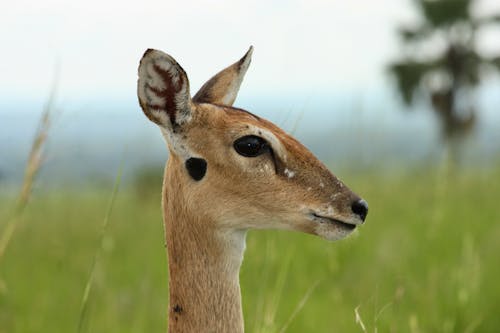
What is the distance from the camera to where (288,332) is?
5.22 m

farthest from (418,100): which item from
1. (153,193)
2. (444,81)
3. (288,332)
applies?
(288,332)

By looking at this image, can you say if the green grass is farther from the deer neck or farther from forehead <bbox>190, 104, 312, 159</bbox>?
forehead <bbox>190, 104, 312, 159</bbox>

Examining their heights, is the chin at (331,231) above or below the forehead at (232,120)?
below

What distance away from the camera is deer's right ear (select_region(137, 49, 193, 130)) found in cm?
274

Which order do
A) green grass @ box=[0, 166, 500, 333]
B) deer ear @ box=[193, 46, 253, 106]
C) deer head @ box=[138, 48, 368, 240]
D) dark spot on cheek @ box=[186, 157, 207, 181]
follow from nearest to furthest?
1. deer head @ box=[138, 48, 368, 240]
2. dark spot on cheek @ box=[186, 157, 207, 181]
3. deer ear @ box=[193, 46, 253, 106]
4. green grass @ box=[0, 166, 500, 333]

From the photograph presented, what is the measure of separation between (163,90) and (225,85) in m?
0.60

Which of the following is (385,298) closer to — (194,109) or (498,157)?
(194,109)

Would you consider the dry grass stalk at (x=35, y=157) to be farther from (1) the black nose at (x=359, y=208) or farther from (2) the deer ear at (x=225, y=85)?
(1) the black nose at (x=359, y=208)

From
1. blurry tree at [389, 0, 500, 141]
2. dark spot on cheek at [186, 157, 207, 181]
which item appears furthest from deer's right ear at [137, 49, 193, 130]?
blurry tree at [389, 0, 500, 141]

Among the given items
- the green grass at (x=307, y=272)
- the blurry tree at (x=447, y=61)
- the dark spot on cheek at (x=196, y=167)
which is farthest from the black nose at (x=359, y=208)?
the blurry tree at (x=447, y=61)

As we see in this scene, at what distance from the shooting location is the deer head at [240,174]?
112 inches

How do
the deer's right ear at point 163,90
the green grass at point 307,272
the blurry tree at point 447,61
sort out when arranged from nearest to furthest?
the deer's right ear at point 163,90
the green grass at point 307,272
the blurry tree at point 447,61

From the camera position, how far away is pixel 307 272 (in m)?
6.84

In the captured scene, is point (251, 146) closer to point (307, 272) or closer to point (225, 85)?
point (225, 85)
